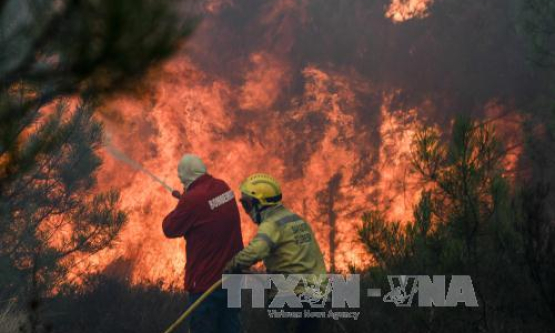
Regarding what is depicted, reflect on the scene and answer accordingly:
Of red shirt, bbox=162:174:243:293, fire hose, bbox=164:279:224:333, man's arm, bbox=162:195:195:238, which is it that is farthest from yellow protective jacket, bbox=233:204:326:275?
man's arm, bbox=162:195:195:238

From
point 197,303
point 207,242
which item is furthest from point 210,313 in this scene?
point 207,242

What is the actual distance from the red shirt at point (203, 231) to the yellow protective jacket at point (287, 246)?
62cm

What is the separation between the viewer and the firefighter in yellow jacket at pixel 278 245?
4.41 metres

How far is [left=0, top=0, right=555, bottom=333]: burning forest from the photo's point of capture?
139 inches

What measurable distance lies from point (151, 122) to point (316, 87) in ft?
14.7

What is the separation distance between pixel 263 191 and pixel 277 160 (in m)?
10.2

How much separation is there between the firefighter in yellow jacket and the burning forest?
0.02m

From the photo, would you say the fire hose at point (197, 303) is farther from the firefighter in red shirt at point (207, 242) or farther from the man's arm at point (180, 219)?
the man's arm at point (180, 219)

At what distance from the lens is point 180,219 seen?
197 inches

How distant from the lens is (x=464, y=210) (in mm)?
5051

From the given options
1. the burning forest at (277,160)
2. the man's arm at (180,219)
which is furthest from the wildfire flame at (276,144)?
the man's arm at (180,219)

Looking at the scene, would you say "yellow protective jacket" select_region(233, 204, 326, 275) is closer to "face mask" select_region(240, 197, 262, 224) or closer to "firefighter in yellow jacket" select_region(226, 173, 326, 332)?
"firefighter in yellow jacket" select_region(226, 173, 326, 332)

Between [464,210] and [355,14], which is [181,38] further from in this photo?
[355,14]

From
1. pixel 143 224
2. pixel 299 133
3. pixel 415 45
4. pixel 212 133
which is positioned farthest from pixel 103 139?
pixel 415 45
